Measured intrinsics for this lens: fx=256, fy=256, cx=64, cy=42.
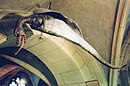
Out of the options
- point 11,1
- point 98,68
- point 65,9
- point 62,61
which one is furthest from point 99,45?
point 11,1

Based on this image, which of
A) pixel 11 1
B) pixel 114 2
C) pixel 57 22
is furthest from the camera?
pixel 114 2

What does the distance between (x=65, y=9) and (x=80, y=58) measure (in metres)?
1.49

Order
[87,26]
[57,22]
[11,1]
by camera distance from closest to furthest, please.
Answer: [57,22]
[11,1]
[87,26]

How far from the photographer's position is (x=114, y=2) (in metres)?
5.93

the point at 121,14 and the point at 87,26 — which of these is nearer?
the point at 121,14

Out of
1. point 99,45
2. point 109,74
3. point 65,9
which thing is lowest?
point 109,74

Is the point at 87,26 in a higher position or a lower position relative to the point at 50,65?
higher

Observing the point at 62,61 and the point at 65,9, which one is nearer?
the point at 65,9

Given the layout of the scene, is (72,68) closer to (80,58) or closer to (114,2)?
(80,58)

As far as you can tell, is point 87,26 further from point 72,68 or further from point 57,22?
point 57,22

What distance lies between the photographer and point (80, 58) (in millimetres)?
6750

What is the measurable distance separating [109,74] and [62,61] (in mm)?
1335

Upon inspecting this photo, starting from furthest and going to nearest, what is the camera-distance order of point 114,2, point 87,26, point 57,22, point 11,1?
1. point 87,26
2. point 114,2
3. point 11,1
4. point 57,22

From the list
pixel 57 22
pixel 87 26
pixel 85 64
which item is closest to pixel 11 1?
pixel 57 22
